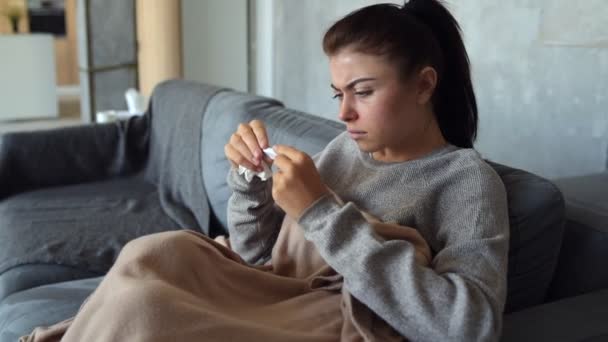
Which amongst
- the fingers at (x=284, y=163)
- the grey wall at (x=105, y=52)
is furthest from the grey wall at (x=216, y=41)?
the fingers at (x=284, y=163)

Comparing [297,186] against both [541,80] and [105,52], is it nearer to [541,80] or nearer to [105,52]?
[541,80]

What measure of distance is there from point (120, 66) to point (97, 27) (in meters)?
0.26

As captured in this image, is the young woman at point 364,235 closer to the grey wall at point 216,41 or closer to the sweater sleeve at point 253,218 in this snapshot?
the sweater sleeve at point 253,218

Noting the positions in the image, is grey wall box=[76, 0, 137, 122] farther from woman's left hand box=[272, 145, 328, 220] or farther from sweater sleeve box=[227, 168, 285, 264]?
woman's left hand box=[272, 145, 328, 220]

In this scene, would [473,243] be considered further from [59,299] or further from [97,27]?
[97,27]

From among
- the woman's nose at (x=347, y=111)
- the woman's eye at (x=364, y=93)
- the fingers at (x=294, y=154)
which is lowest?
the fingers at (x=294, y=154)

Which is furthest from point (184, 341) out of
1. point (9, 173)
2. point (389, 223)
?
point (9, 173)

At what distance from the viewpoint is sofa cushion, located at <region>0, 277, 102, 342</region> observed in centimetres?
139

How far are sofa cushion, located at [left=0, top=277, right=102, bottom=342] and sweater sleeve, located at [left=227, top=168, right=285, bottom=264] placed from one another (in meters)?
0.43

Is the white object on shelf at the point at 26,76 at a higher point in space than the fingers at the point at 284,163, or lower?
lower

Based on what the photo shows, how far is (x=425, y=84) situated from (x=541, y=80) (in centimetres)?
81

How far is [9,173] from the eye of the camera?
242 cm

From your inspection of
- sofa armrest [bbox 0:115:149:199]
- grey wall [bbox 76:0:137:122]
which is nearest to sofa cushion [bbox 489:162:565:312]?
sofa armrest [bbox 0:115:149:199]

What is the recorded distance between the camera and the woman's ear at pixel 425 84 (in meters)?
1.07
